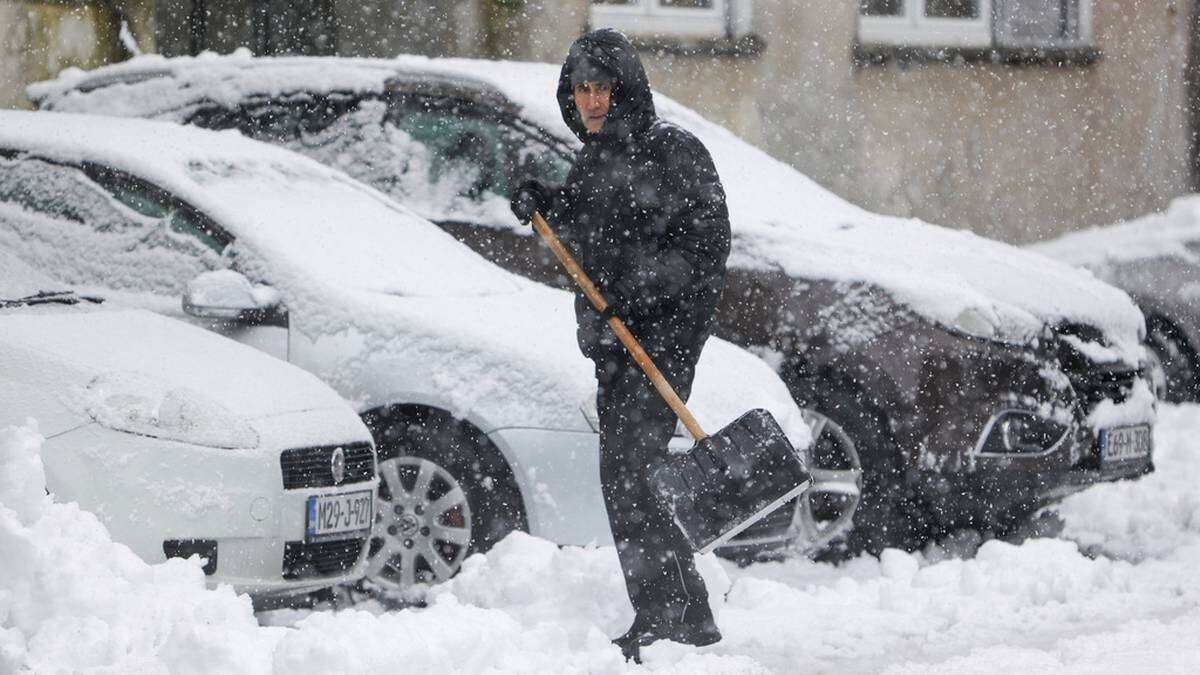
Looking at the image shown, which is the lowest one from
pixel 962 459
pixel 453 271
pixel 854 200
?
pixel 854 200

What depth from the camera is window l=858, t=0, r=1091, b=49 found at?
16.8m

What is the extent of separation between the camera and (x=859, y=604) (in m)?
6.93

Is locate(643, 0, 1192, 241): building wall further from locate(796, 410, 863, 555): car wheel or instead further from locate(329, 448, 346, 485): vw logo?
locate(329, 448, 346, 485): vw logo

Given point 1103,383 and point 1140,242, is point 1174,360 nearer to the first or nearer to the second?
point 1140,242

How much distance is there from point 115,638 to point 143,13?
9.95 meters

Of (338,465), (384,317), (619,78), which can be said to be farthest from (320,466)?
(619,78)

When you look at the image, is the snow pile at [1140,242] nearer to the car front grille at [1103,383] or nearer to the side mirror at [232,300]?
the car front grille at [1103,383]

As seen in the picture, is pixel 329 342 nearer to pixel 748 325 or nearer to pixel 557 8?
pixel 748 325

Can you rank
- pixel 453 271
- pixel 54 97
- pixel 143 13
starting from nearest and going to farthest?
pixel 453 271
pixel 54 97
pixel 143 13

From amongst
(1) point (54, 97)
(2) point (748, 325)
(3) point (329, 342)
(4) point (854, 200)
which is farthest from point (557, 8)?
(3) point (329, 342)

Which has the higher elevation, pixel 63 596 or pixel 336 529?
pixel 63 596

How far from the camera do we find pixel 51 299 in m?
6.68

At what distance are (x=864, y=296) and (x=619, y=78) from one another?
254 centimetres

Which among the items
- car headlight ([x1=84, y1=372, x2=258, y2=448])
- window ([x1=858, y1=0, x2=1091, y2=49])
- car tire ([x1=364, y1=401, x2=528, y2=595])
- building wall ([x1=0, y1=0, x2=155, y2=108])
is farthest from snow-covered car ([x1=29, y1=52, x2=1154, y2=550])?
window ([x1=858, y1=0, x2=1091, y2=49])
